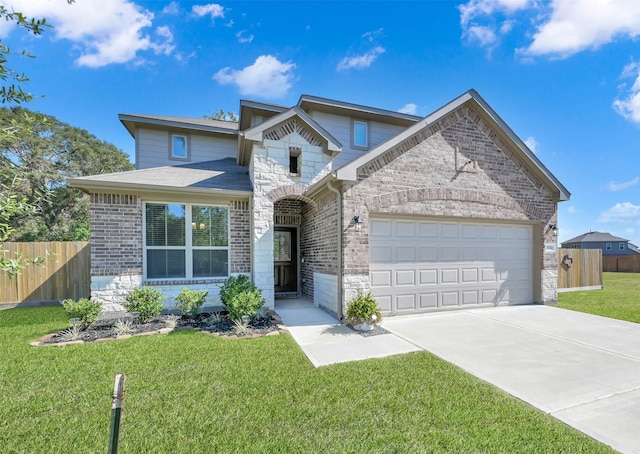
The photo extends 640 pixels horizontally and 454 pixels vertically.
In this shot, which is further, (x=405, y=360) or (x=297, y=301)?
(x=297, y=301)

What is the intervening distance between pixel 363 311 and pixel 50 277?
10.2m

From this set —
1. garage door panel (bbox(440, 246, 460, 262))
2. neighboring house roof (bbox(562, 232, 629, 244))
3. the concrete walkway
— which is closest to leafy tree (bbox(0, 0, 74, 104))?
the concrete walkway

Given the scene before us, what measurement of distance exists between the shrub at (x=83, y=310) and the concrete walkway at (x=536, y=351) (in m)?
4.26

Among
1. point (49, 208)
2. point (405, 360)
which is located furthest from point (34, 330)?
point (49, 208)

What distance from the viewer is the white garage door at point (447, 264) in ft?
25.6

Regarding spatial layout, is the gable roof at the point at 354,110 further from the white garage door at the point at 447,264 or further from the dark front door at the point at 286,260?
the white garage door at the point at 447,264

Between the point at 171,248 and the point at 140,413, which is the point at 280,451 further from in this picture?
the point at 171,248

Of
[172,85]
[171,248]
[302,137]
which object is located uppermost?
[172,85]

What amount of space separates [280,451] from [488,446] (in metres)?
1.99

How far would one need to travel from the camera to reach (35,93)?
264 cm

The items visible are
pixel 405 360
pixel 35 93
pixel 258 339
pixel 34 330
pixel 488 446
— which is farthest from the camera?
pixel 34 330

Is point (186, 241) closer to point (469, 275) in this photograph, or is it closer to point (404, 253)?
point (404, 253)

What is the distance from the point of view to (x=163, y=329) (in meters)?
6.59

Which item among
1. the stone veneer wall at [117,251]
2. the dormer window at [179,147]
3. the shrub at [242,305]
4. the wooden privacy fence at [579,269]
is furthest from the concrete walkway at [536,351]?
the dormer window at [179,147]
